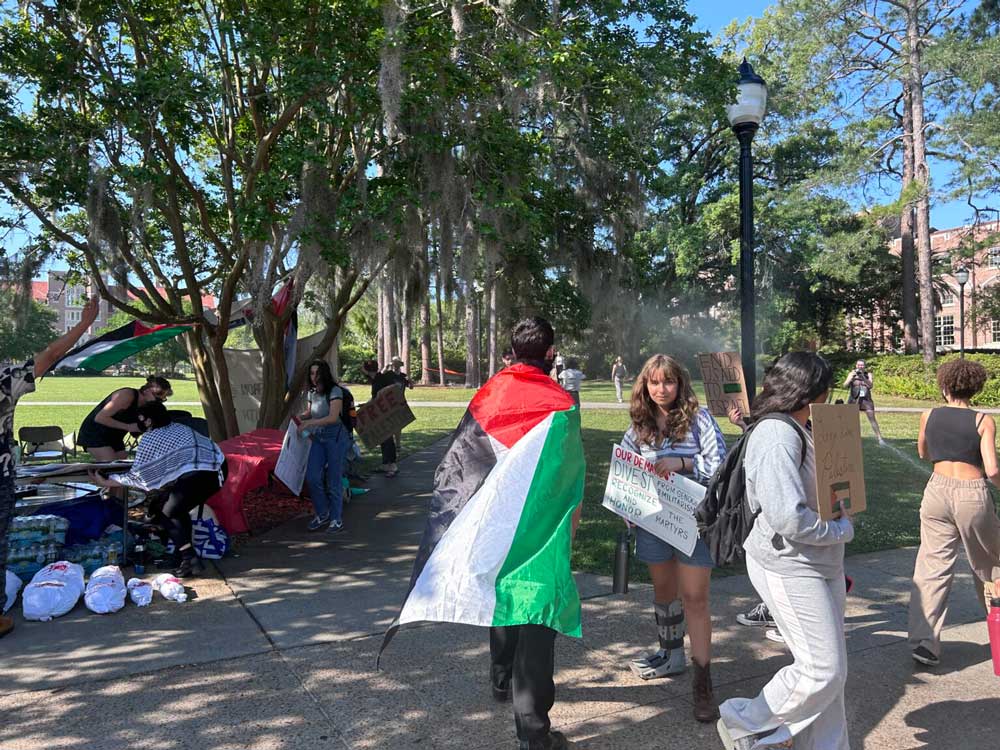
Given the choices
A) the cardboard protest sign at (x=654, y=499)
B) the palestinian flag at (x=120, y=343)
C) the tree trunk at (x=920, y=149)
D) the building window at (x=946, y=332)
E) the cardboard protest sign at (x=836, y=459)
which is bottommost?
the cardboard protest sign at (x=654, y=499)

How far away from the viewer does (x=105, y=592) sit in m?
4.87

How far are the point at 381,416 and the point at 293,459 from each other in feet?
9.46

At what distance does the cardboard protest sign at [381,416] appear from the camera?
991 cm

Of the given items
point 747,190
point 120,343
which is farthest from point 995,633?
point 120,343

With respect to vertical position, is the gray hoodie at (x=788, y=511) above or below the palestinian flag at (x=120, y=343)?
below

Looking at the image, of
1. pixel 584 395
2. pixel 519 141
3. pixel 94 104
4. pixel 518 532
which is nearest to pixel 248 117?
pixel 94 104

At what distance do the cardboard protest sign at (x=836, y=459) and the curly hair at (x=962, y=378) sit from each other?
4.62 ft

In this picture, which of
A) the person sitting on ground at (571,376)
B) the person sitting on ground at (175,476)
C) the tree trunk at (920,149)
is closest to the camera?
the person sitting on ground at (175,476)

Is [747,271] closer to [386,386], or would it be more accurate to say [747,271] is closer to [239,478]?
[239,478]

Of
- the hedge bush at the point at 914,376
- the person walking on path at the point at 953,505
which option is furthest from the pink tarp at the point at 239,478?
the hedge bush at the point at 914,376

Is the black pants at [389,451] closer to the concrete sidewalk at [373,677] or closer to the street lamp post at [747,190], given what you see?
the concrete sidewalk at [373,677]

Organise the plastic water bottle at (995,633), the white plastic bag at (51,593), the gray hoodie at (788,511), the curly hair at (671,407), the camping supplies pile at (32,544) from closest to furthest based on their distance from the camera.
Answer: the gray hoodie at (788,511) → the plastic water bottle at (995,633) → the curly hair at (671,407) → the white plastic bag at (51,593) → the camping supplies pile at (32,544)

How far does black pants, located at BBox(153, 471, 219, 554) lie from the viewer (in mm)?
5500

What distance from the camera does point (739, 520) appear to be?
9.98 feet
